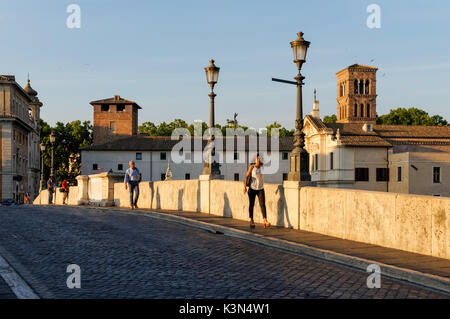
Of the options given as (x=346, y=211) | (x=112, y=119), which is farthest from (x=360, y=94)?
(x=346, y=211)

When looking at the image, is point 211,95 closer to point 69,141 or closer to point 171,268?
point 171,268

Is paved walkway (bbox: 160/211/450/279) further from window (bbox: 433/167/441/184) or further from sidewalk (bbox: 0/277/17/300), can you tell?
window (bbox: 433/167/441/184)

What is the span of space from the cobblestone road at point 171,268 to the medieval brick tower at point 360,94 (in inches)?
3650

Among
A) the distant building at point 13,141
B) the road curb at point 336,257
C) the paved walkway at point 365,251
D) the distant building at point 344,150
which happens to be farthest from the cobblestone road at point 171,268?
the distant building at point 13,141

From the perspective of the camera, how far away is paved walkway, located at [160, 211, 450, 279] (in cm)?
774

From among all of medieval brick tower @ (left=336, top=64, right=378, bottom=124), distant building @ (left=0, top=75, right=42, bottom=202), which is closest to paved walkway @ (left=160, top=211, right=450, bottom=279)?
distant building @ (left=0, top=75, right=42, bottom=202)

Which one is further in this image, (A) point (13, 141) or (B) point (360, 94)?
(B) point (360, 94)

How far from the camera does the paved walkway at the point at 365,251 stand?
Result: 7.74 m

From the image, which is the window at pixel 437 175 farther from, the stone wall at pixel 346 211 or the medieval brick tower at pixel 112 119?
the medieval brick tower at pixel 112 119

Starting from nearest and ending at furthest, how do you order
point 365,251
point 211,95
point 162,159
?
point 365,251
point 211,95
point 162,159

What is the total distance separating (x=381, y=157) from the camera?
6556cm

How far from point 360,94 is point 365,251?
314ft

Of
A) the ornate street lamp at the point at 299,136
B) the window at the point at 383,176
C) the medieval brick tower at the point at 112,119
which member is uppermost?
the medieval brick tower at the point at 112,119

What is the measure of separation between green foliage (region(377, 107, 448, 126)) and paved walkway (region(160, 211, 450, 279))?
310 feet
